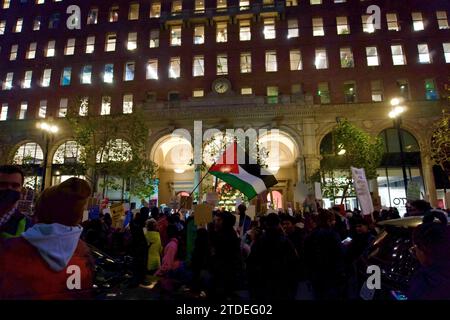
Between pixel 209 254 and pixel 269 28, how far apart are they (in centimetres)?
3195

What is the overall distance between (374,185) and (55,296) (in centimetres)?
2826

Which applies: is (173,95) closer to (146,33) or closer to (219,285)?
(146,33)

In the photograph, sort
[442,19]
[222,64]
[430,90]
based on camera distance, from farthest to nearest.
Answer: [222,64] → [442,19] → [430,90]

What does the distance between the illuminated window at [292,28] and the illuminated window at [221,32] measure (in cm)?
697

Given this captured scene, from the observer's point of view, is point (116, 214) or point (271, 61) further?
point (271, 61)

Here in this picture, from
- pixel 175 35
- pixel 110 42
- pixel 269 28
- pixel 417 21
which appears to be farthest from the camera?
pixel 110 42

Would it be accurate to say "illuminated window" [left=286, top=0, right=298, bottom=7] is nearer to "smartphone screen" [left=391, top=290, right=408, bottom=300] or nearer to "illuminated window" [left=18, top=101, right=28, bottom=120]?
"illuminated window" [left=18, top=101, right=28, bottom=120]

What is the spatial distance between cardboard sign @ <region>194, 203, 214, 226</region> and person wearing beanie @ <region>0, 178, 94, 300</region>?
516 cm

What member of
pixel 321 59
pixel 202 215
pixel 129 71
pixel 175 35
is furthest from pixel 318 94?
pixel 202 215

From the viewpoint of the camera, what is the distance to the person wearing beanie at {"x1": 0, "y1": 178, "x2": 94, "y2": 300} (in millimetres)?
1947

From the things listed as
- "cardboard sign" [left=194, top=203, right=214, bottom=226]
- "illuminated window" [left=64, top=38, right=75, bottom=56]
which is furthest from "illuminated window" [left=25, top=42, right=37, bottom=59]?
"cardboard sign" [left=194, top=203, right=214, bottom=226]

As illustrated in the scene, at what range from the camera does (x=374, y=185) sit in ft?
86.5

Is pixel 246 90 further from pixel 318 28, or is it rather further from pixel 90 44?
pixel 90 44

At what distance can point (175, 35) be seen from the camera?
34.0 metres
